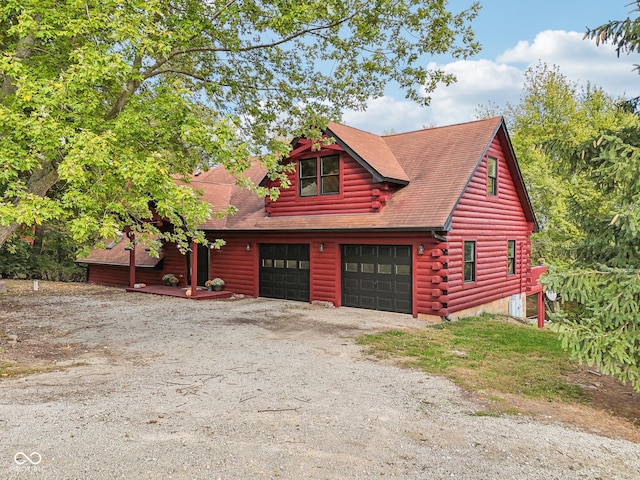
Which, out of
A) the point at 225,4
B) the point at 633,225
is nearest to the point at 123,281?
the point at 225,4

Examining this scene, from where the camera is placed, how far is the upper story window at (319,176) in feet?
48.1

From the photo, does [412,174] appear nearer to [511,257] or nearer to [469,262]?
[469,262]

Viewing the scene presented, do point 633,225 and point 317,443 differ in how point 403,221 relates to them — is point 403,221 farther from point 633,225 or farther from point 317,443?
point 317,443

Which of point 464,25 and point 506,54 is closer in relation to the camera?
point 464,25

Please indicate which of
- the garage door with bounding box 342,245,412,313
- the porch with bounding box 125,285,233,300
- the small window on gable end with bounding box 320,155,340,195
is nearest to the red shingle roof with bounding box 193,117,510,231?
the small window on gable end with bounding box 320,155,340,195

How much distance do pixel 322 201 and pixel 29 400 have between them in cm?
1054

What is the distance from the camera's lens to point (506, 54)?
38188 millimetres

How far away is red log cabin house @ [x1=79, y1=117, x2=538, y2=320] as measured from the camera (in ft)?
41.3

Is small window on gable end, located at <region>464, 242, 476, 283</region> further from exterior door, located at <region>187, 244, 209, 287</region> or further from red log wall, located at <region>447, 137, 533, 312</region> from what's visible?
exterior door, located at <region>187, 244, 209, 287</region>

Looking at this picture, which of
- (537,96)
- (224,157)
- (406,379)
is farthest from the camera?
(537,96)

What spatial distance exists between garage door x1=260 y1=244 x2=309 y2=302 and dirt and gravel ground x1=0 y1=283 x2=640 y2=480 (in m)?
6.21

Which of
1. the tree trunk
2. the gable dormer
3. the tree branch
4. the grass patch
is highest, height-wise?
the tree branch

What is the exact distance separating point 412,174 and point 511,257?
5712mm

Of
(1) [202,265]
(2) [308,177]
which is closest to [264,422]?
(2) [308,177]
